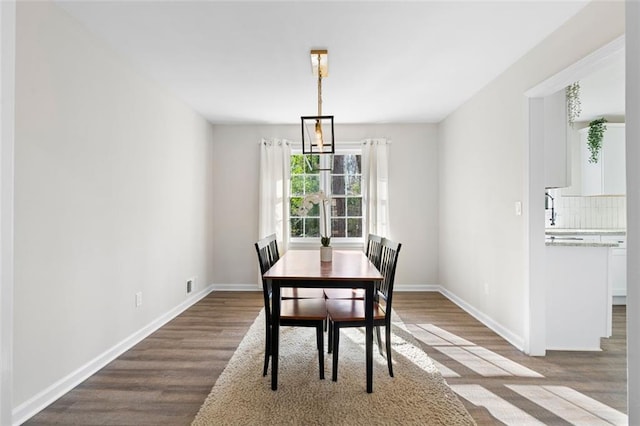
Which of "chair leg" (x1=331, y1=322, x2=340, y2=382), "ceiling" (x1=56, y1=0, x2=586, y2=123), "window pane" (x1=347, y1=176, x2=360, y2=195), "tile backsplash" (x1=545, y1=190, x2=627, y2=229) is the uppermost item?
"ceiling" (x1=56, y1=0, x2=586, y2=123)

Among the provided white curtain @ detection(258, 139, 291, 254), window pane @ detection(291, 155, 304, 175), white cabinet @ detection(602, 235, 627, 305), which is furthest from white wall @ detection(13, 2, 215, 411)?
white cabinet @ detection(602, 235, 627, 305)

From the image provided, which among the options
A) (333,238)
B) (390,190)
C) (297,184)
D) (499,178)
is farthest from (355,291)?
(297,184)

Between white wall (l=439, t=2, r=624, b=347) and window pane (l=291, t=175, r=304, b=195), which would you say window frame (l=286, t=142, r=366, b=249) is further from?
white wall (l=439, t=2, r=624, b=347)

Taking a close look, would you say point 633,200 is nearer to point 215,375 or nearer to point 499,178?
Result: point 215,375

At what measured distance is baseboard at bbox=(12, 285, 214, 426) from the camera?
6.66 feet

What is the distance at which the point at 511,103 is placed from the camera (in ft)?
10.7

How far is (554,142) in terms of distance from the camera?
2.99 meters

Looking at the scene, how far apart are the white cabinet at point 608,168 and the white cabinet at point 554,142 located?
252cm

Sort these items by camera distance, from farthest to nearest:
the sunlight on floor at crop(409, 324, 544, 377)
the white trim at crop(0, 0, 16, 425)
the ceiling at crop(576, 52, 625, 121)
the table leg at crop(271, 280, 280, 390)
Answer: the ceiling at crop(576, 52, 625, 121) < the sunlight on floor at crop(409, 324, 544, 377) < the table leg at crop(271, 280, 280, 390) < the white trim at crop(0, 0, 16, 425)

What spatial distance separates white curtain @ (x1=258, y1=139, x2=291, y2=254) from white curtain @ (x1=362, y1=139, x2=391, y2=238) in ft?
3.82

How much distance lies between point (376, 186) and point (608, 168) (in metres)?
3.08

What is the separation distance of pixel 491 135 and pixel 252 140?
3251 mm

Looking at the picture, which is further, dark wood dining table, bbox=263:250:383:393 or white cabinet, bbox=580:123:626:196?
white cabinet, bbox=580:123:626:196

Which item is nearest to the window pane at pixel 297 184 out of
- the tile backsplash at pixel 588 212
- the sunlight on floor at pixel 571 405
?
the tile backsplash at pixel 588 212
